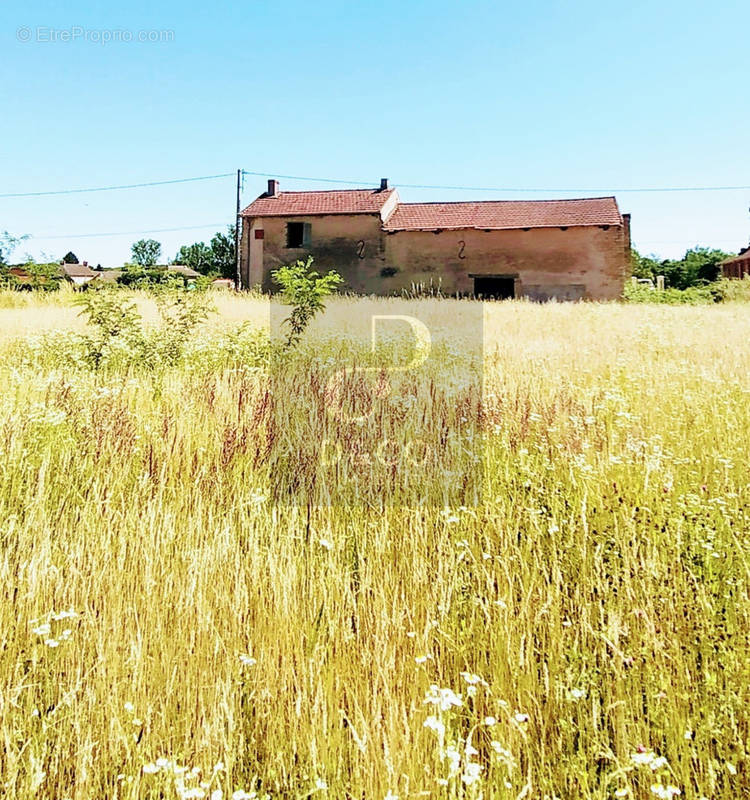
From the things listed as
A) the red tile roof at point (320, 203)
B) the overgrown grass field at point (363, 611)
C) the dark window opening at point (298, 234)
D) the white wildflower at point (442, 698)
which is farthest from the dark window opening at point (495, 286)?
the white wildflower at point (442, 698)

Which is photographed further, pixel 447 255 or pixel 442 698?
pixel 447 255

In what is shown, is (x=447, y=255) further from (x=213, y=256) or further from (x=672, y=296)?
(x=213, y=256)

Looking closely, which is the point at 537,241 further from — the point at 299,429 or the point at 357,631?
the point at 357,631

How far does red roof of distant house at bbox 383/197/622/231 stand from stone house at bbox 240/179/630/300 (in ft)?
0.15

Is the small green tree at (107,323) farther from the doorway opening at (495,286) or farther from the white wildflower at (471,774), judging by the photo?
the doorway opening at (495,286)

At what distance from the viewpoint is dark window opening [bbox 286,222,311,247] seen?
88.5ft

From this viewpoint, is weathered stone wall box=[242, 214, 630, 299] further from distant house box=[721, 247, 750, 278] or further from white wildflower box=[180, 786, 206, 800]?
distant house box=[721, 247, 750, 278]

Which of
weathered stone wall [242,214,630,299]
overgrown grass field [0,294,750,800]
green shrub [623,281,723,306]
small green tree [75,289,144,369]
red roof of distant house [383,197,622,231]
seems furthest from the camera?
red roof of distant house [383,197,622,231]

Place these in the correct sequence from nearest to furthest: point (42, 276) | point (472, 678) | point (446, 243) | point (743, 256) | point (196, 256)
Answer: point (472, 678), point (42, 276), point (446, 243), point (743, 256), point (196, 256)

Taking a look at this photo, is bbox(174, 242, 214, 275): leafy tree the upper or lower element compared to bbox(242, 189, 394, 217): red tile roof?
upper

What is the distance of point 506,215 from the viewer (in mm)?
25719

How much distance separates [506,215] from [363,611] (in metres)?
26.4

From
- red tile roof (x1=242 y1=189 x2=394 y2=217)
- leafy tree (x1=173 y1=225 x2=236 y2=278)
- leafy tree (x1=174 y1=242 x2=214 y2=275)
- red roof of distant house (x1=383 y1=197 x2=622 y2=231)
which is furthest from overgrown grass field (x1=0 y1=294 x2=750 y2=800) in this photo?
leafy tree (x1=174 y1=242 x2=214 y2=275)

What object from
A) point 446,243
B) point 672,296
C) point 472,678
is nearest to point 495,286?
point 446,243
